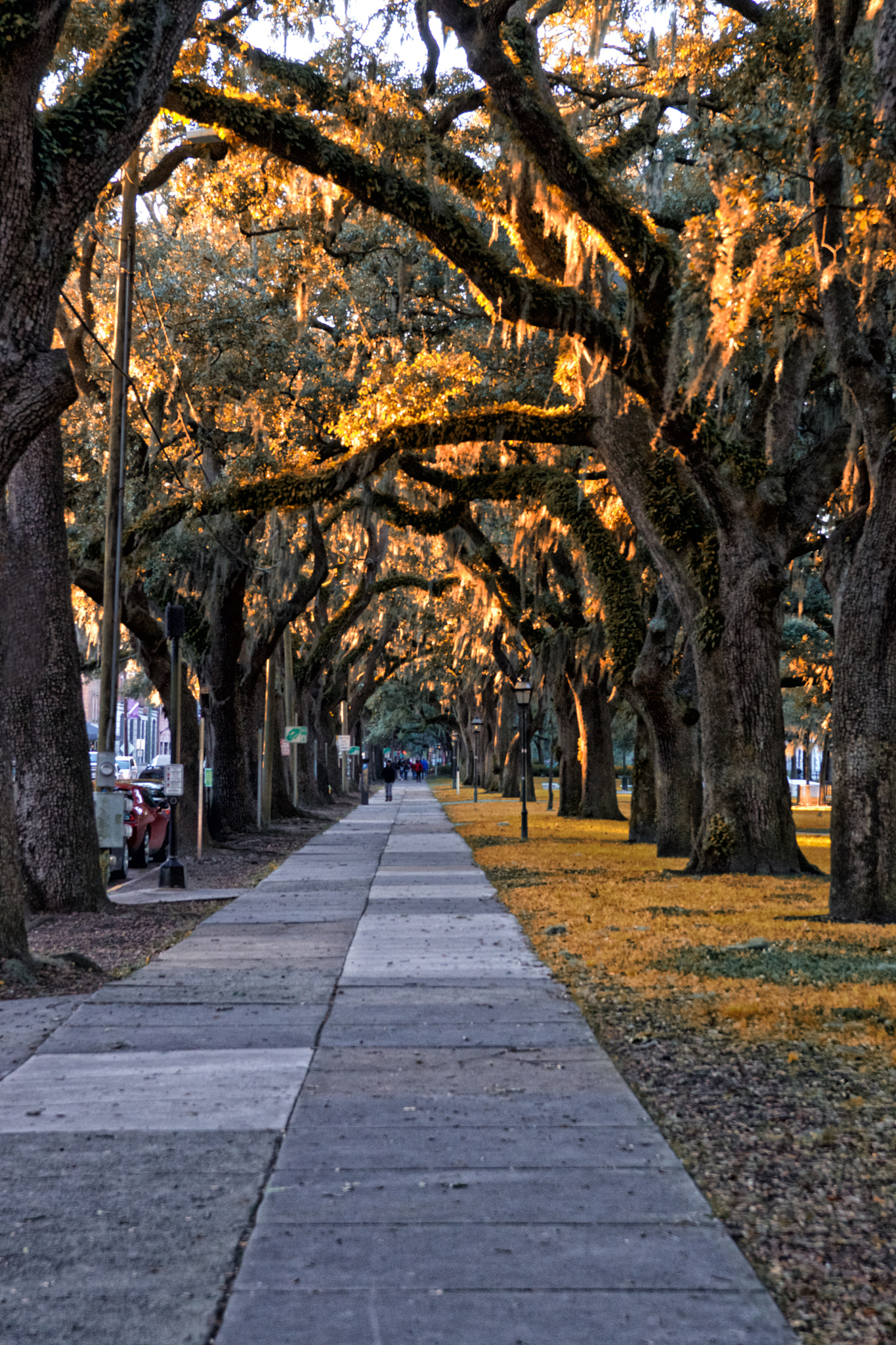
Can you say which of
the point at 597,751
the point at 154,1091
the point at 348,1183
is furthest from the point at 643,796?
the point at 348,1183

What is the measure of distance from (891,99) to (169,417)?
14980mm

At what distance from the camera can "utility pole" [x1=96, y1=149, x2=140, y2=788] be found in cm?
1484

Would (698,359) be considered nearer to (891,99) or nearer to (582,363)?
(891,99)

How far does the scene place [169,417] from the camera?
22.4m

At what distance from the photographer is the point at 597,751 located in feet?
108

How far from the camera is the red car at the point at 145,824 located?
809 inches

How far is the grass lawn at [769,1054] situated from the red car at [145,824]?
868cm

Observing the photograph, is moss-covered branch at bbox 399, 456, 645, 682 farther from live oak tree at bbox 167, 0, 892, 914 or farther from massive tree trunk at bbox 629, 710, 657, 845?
massive tree trunk at bbox 629, 710, 657, 845

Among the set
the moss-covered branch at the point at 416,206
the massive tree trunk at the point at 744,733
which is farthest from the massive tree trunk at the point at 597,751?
the moss-covered branch at the point at 416,206

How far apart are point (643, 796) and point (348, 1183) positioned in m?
20.1

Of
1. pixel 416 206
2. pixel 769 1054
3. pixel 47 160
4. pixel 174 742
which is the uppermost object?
pixel 416 206

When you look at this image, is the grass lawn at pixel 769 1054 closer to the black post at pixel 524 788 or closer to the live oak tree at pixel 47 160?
the live oak tree at pixel 47 160

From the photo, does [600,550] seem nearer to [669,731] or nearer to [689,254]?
[669,731]

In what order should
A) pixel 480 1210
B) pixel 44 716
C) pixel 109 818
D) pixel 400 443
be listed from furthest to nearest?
pixel 400 443 → pixel 109 818 → pixel 44 716 → pixel 480 1210
